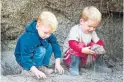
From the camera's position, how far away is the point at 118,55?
3.32 meters

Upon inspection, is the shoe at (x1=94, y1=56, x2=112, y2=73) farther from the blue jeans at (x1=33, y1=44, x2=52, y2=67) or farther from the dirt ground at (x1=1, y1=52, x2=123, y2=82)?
the blue jeans at (x1=33, y1=44, x2=52, y2=67)

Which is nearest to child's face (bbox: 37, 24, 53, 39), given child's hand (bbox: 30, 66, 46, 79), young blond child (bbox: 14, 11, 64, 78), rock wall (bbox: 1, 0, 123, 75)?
young blond child (bbox: 14, 11, 64, 78)

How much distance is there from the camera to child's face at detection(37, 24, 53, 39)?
103 inches

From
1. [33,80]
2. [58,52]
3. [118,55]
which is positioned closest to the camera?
[33,80]

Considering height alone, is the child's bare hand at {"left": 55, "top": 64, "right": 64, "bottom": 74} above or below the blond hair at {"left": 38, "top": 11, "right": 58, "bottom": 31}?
below

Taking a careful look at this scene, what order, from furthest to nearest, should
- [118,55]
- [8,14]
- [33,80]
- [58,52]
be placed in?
[118,55] < [8,14] < [58,52] < [33,80]

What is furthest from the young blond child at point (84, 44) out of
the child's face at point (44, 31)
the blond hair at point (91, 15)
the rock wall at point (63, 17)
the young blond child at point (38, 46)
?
the rock wall at point (63, 17)

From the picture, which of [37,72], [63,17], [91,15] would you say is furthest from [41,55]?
[63,17]

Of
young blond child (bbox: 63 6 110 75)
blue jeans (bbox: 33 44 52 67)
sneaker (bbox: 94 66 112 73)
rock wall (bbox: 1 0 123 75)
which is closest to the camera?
blue jeans (bbox: 33 44 52 67)

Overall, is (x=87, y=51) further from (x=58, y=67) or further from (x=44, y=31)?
(x=44, y=31)

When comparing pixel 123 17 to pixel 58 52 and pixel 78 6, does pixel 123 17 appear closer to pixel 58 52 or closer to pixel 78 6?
pixel 78 6

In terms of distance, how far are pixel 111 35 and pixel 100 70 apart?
18.9 inches

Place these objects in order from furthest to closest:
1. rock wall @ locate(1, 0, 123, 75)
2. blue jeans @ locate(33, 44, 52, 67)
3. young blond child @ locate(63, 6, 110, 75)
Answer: rock wall @ locate(1, 0, 123, 75) → young blond child @ locate(63, 6, 110, 75) → blue jeans @ locate(33, 44, 52, 67)

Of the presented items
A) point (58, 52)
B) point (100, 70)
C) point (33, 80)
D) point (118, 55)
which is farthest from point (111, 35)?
point (33, 80)
